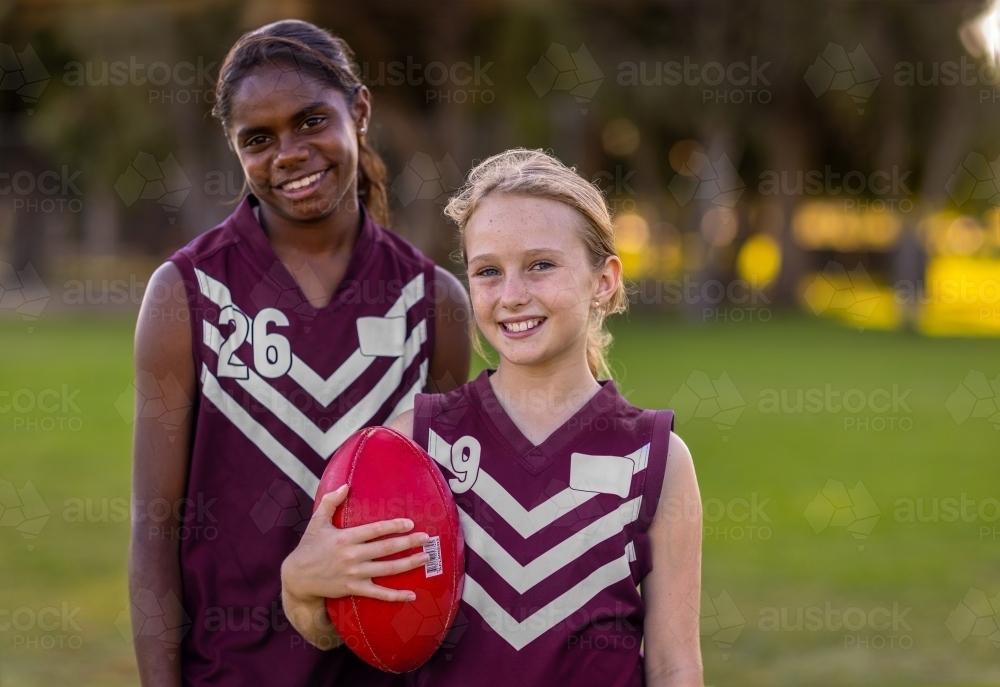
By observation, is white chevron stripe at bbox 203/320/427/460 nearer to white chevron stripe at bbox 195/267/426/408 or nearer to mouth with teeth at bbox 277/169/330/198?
white chevron stripe at bbox 195/267/426/408

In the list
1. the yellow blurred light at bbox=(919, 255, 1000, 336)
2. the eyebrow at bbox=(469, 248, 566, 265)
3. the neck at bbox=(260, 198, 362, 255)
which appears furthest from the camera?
the yellow blurred light at bbox=(919, 255, 1000, 336)

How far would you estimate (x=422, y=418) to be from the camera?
1.96 meters

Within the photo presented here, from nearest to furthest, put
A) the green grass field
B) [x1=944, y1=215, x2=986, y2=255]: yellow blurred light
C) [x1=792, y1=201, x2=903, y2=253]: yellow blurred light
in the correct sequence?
the green grass field < [x1=944, y1=215, x2=986, y2=255]: yellow blurred light < [x1=792, y1=201, x2=903, y2=253]: yellow blurred light

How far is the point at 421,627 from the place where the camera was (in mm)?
1798

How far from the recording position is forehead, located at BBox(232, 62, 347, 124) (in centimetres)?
210

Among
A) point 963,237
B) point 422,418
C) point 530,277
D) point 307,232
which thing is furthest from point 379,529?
point 963,237

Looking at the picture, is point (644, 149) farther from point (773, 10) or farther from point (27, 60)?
point (27, 60)

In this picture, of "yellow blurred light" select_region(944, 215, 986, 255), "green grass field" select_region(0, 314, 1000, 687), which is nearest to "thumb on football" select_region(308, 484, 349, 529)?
"green grass field" select_region(0, 314, 1000, 687)

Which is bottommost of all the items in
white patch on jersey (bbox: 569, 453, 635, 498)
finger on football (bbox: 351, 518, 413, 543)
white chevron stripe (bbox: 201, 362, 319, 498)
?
finger on football (bbox: 351, 518, 413, 543)

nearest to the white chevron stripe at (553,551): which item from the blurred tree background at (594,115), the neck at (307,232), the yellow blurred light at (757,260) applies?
the neck at (307,232)

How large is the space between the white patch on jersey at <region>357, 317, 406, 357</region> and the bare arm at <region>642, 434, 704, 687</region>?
0.64 metres

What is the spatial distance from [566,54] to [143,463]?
16.8 metres

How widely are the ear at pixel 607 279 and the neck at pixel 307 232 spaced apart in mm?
579

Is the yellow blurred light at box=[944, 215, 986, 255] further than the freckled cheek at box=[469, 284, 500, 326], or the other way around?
the yellow blurred light at box=[944, 215, 986, 255]
